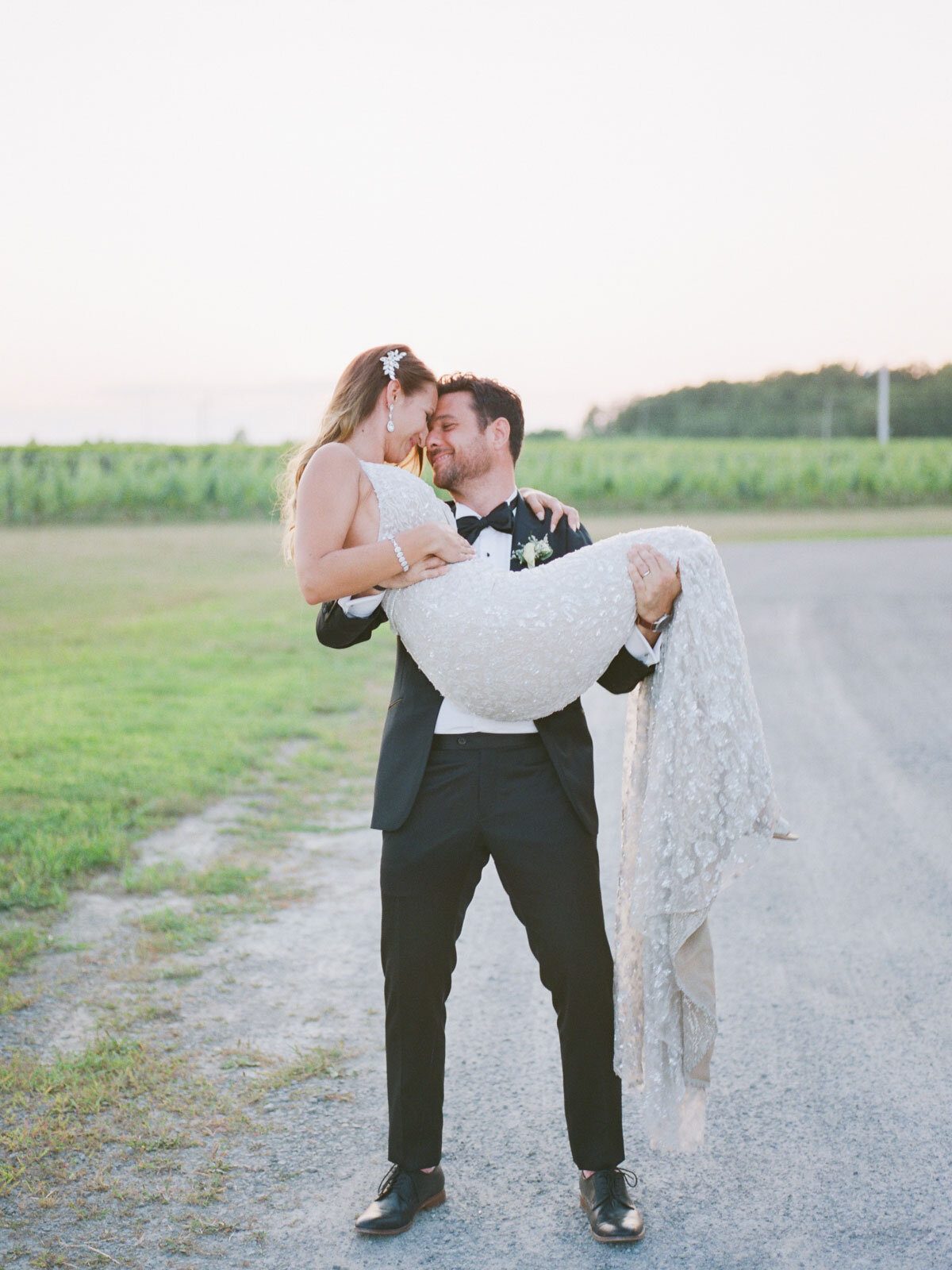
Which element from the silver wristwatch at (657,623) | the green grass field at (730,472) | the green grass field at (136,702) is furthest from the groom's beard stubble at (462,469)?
the green grass field at (730,472)

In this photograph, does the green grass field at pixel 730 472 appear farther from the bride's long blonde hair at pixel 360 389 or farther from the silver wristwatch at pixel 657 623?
the silver wristwatch at pixel 657 623

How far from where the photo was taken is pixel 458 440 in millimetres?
2967

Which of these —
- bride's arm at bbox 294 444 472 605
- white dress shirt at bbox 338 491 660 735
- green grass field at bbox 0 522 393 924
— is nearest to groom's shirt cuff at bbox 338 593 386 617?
white dress shirt at bbox 338 491 660 735

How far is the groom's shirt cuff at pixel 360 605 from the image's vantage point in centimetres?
284

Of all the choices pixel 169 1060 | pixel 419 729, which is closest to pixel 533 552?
pixel 419 729

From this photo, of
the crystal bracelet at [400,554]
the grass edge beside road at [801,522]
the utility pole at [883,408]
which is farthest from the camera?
the utility pole at [883,408]

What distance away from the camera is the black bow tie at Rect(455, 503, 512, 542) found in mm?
2959

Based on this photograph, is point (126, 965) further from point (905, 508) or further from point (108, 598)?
point (905, 508)

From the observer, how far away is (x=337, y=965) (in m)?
4.39

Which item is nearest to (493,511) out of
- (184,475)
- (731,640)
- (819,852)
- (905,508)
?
(731,640)

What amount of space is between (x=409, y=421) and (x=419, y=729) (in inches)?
31.4

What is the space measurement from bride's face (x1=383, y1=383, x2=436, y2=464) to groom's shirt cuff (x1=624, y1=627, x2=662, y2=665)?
30.1 inches

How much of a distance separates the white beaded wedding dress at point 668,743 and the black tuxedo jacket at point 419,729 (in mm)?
90

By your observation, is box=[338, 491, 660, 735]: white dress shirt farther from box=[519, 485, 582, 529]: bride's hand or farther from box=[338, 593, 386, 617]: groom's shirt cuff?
box=[519, 485, 582, 529]: bride's hand
